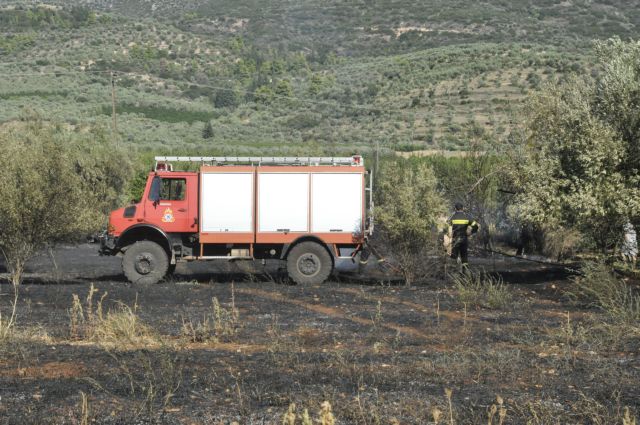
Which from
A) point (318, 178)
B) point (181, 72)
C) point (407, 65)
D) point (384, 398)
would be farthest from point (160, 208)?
point (181, 72)

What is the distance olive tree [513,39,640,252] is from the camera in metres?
16.3

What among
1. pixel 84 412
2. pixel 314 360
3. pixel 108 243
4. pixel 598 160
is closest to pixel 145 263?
pixel 108 243

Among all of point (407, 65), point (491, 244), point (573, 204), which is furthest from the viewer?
point (407, 65)

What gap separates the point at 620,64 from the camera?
1673cm

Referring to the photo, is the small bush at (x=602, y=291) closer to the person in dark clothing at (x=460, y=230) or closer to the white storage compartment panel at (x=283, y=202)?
the person in dark clothing at (x=460, y=230)

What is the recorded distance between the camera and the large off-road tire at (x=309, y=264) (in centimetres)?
1894

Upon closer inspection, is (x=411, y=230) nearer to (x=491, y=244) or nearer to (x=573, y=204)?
(x=573, y=204)

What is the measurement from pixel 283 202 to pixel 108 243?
159 inches

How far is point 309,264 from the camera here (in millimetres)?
19094

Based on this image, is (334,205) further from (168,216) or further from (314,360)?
(314,360)

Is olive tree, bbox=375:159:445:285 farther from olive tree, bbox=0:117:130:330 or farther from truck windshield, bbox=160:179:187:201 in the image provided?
olive tree, bbox=0:117:130:330

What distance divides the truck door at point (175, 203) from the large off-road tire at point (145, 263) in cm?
57

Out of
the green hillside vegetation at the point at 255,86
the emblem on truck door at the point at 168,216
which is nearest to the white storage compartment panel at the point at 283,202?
the emblem on truck door at the point at 168,216

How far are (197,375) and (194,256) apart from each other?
1050cm
